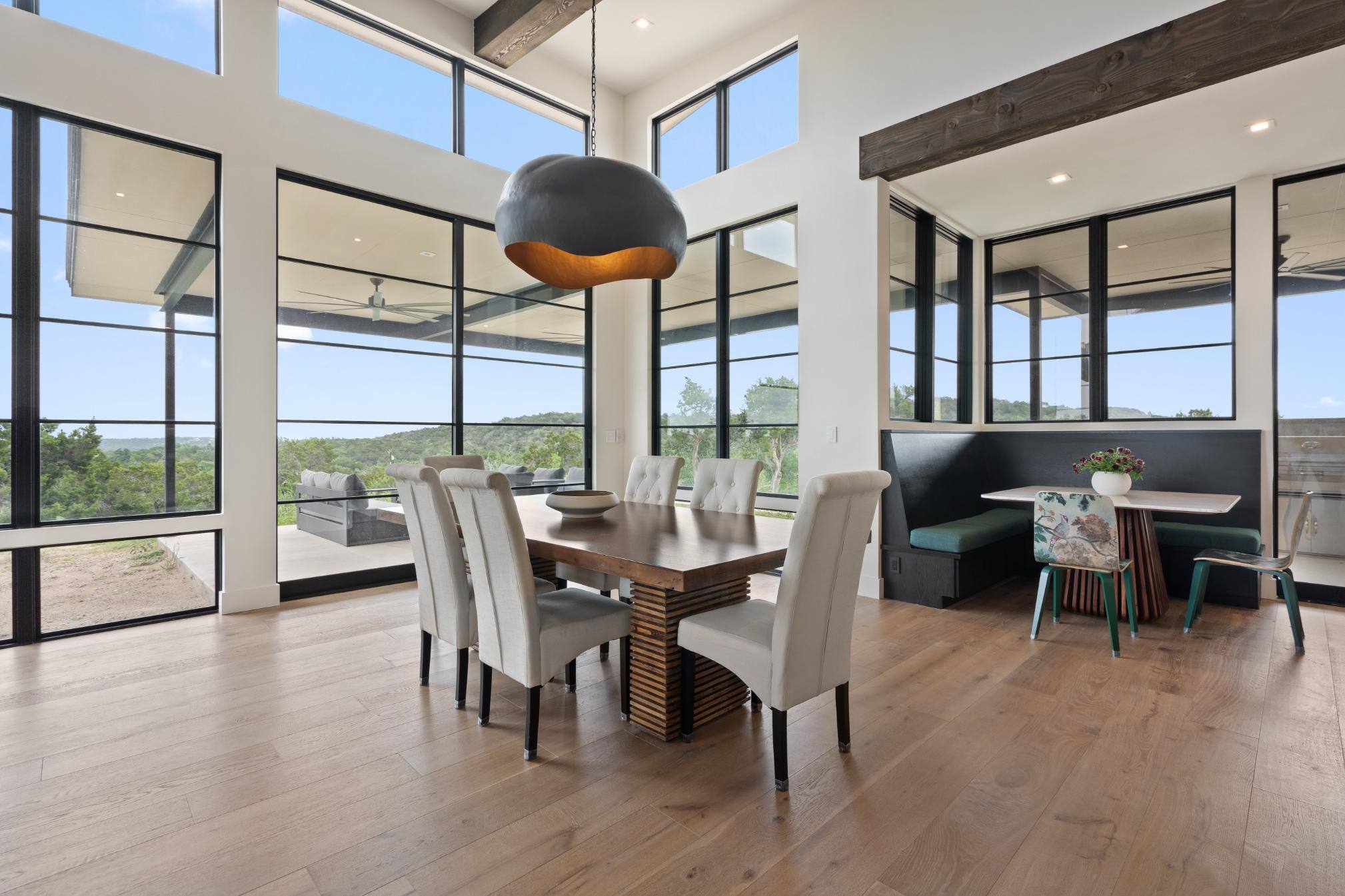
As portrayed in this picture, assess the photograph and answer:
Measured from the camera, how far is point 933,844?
172cm

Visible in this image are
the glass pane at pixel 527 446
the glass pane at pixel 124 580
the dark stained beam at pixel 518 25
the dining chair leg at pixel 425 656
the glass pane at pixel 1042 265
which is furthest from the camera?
the glass pane at pixel 527 446

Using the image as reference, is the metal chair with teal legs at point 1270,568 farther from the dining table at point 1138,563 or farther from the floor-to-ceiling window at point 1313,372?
the floor-to-ceiling window at point 1313,372

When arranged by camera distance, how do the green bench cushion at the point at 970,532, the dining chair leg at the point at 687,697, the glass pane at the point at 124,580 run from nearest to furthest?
the dining chair leg at the point at 687,697, the glass pane at the point at 124,580, the green bench cushion at the point at 970,532

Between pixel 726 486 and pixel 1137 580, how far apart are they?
2530mm

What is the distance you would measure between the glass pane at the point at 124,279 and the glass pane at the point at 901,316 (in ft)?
14.7

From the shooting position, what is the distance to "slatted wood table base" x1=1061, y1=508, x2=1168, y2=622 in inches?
150

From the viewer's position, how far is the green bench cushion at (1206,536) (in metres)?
4.07

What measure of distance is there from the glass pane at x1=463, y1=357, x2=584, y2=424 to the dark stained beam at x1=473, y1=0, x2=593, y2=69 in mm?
2426

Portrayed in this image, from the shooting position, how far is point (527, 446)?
18.6 feet

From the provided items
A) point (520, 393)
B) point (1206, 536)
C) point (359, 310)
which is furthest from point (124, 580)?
point (1206, 536)

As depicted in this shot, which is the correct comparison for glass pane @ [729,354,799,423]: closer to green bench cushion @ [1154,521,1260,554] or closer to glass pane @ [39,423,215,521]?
green bench cushion @ [1154,521,1260,554]

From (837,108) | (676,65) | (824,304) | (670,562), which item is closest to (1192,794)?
(670,562)

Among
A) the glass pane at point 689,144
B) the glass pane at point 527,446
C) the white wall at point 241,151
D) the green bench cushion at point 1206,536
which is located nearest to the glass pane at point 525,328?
the glass pane at point 527,446

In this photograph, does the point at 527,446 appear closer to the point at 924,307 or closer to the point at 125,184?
the point at 125,184
